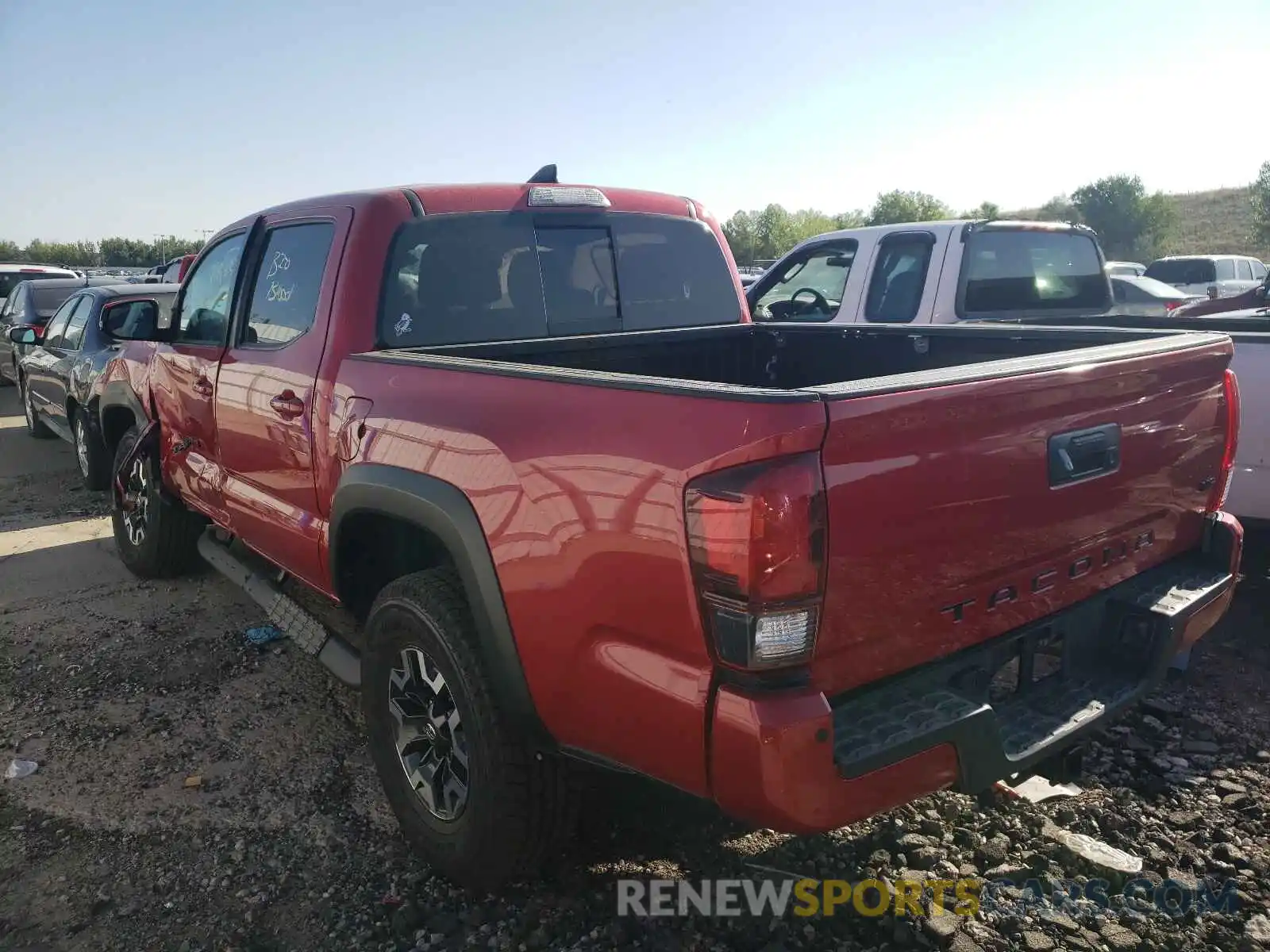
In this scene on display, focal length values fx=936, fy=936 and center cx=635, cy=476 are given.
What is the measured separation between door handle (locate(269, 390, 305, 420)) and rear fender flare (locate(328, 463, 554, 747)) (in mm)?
768

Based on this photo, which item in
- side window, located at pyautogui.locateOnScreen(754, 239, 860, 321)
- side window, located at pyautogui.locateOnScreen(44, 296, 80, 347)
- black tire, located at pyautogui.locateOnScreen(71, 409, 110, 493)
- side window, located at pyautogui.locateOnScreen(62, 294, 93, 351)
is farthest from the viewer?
side window, located at pyautogui.locateOnScreen(44, 296, 80, 347)

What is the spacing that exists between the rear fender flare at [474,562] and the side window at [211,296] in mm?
1928

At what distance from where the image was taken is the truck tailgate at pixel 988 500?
187 cm

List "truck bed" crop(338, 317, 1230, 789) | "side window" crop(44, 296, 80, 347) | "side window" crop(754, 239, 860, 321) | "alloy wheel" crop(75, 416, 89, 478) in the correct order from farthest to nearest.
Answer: "side window" crop(44, 296, 80, 347)
"alloy wheel" crop(75, 416, 89, 478)
"side window" crop(754, 239, 860, 321)
"truck bed" crop(338, 317, 1230, 789)

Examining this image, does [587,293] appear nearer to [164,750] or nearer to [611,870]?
[611,870]

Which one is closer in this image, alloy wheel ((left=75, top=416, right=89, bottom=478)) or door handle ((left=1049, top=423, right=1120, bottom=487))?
door handle ((left=1049, top=423, right=1120, bottom=487))

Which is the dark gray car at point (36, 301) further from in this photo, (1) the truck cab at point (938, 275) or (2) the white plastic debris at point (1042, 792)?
(2) the white plastic debris at point (1042, 792)

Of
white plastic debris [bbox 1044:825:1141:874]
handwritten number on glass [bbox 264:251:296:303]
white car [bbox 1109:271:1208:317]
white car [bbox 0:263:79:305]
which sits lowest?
white plastic debris [bbox 1044:825:1141:874]

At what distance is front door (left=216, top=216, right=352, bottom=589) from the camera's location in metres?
3.29

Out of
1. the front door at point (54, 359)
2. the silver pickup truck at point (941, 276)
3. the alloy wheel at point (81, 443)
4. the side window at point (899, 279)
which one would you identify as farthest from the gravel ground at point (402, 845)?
the front door at point (54, 359)

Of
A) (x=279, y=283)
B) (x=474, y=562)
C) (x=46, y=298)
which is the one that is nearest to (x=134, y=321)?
(x=279, y=283)

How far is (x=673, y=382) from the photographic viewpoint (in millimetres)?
1959

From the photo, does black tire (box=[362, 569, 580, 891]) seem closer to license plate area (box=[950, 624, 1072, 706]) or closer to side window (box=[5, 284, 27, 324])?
license plate area (box=[950, 624, 1072, 706])

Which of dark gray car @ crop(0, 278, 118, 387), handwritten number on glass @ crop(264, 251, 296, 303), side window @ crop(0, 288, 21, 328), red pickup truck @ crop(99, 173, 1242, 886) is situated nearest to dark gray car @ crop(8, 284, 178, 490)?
dark gray car @ crop(0, 278, 118, 387)
